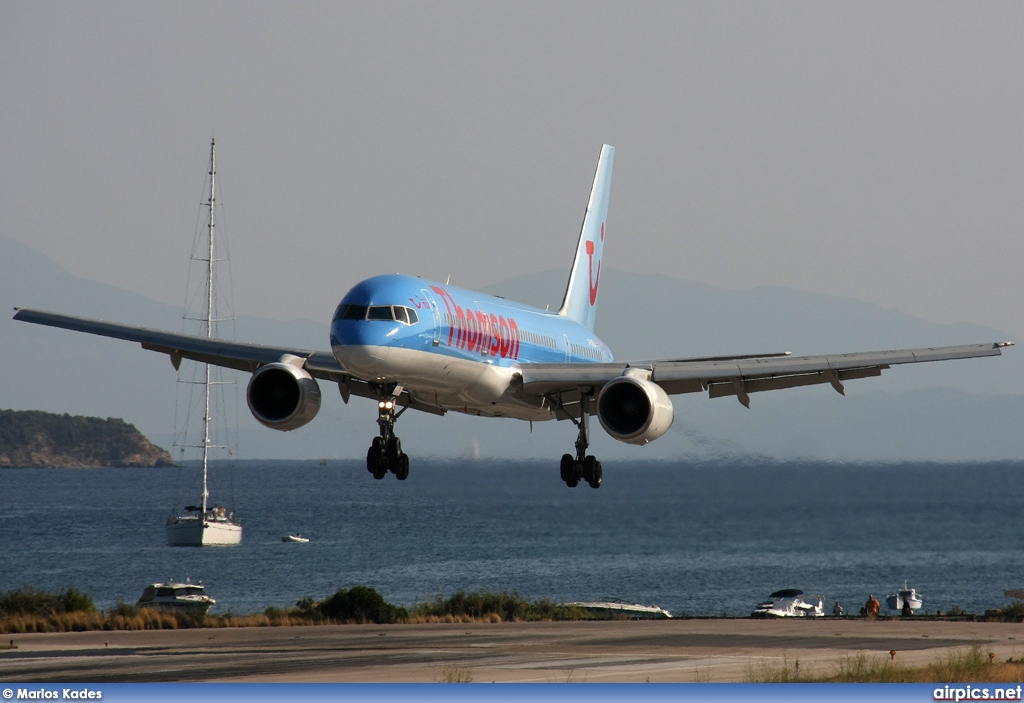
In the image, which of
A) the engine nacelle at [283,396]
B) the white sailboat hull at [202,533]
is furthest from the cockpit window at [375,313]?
the white sailboat hull at [202,533]

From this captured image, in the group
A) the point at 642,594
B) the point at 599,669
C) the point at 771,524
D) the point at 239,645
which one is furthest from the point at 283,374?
the point at 642,594

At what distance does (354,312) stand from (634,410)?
8.36m

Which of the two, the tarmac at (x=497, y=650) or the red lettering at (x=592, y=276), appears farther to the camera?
the red lettering at (x=592, y=276)

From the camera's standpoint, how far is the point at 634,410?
33.9 meters

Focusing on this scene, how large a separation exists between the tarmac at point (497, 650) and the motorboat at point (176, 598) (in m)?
26.0

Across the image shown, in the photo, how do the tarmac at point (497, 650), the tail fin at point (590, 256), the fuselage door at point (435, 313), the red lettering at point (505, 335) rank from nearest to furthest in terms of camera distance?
the fuselage door at point (435, 313)
the red lettering at point (505, 335)
the tarmac at point (497, 650)
the tail fin at point (590, 256)

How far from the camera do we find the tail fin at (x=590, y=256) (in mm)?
50250

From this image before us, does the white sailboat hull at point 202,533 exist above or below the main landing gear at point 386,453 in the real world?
below

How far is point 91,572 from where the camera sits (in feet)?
417

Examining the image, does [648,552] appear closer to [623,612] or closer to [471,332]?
[623,612]

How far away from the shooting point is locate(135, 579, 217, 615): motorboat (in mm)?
91250

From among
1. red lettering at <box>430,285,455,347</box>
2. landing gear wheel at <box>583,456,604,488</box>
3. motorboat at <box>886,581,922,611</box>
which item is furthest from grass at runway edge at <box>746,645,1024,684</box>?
motorboat at <box>886,581,922,611</box>

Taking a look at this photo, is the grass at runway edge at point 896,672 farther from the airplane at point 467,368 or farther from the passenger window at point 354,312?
the passenger window at point 354,312

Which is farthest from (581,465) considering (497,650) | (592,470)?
(497,650)
